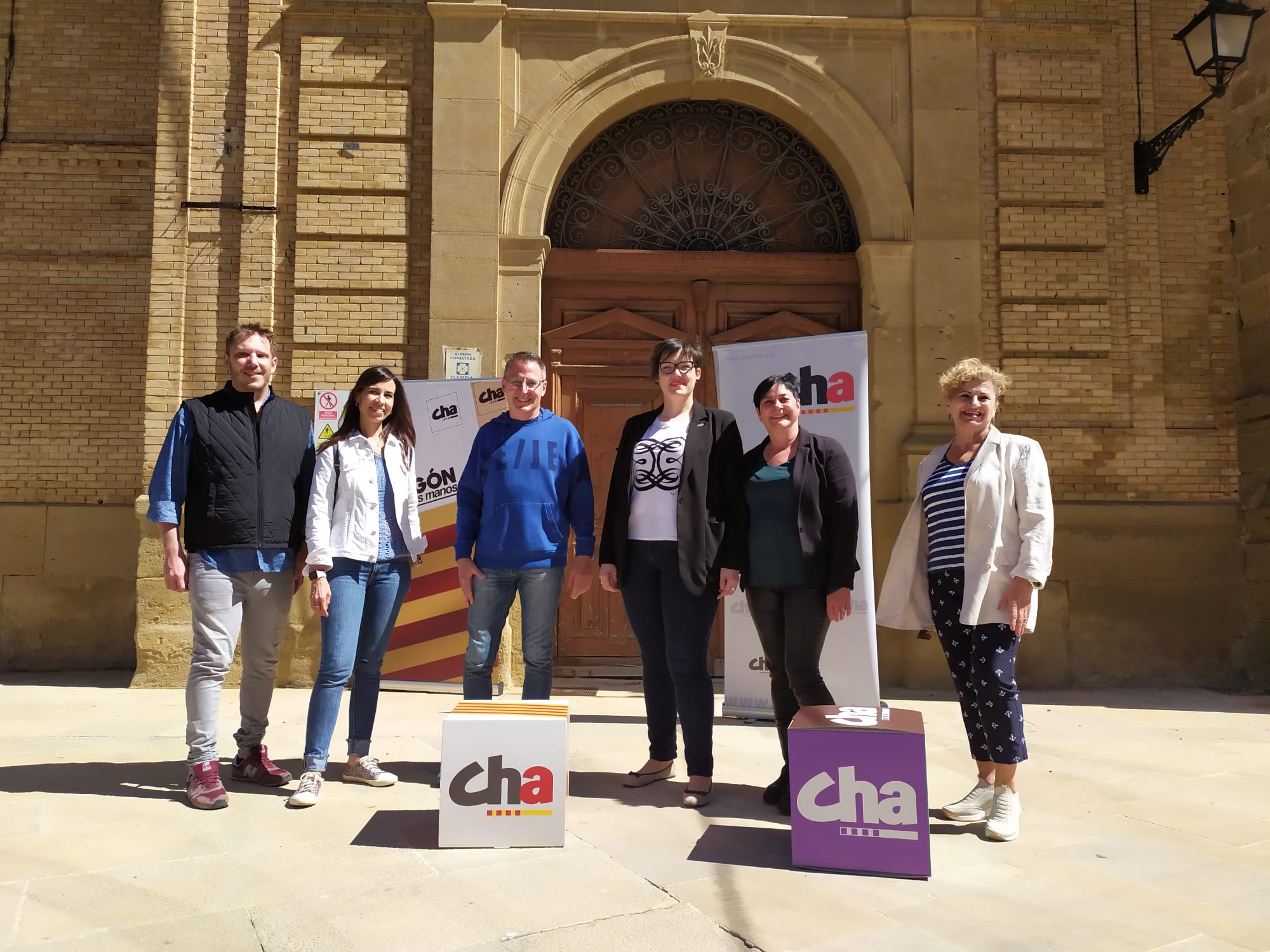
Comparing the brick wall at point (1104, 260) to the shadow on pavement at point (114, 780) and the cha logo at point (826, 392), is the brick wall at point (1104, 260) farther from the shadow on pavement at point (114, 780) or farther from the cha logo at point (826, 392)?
the shadow on pavement at point (114, 780)

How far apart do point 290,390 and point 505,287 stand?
1.98 m

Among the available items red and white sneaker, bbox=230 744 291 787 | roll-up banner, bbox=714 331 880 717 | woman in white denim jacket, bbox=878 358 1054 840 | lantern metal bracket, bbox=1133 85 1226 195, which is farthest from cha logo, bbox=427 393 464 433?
lantern metal bracket, bbox=1133 85 1226 195

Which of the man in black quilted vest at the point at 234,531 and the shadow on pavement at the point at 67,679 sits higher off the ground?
the man in black quilted vest at the point at 234,531

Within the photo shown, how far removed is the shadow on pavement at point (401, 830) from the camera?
11.9 ft

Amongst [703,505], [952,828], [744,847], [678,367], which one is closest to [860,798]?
[744,847]

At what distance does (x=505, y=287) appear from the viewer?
806 cm

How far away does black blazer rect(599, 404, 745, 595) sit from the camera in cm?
423

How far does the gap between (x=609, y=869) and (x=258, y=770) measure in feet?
6.54

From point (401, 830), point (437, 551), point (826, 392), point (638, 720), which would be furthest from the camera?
point (437, 551)

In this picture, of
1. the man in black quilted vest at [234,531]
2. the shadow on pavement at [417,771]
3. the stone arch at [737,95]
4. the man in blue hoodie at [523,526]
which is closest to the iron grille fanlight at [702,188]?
the stone arch at [737,95]

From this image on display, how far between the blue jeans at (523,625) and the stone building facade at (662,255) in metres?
3.66

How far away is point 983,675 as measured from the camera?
156 inches

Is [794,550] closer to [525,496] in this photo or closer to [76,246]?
[525,496]

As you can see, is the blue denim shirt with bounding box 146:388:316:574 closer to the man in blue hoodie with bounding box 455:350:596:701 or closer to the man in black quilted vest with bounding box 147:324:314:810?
the man in black quilted vest with bounding box 147:324:314:810
